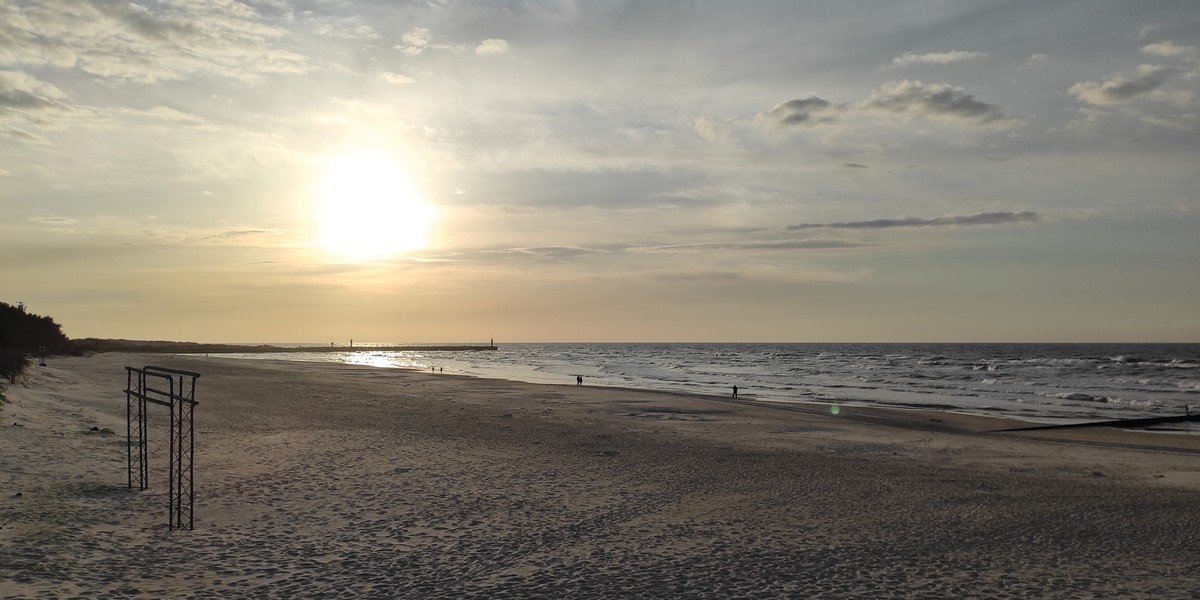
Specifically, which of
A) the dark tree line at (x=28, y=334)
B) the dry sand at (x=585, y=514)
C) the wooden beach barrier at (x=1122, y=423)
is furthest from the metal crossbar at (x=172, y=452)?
the dark tree line at (x=28, y=334)

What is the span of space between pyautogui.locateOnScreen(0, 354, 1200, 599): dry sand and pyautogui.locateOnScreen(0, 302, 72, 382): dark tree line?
36124 millimetres

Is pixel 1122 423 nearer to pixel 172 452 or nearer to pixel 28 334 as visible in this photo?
pixel 172 452

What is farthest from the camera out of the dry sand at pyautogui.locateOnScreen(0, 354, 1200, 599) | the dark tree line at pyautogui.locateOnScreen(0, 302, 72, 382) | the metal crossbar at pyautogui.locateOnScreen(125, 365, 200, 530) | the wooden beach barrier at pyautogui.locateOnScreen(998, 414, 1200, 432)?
the dark tree line at pyautogui.locateOnScreen(0, 302, 72, 382)

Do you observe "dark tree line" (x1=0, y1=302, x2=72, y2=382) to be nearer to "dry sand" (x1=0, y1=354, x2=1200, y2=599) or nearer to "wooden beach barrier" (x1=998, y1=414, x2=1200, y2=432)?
"dry sand" (x1=0, y1=354, x2=1200, y2=599)

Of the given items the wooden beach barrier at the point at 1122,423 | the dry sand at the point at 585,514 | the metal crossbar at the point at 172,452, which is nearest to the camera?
the dry sand at the point at 585,514

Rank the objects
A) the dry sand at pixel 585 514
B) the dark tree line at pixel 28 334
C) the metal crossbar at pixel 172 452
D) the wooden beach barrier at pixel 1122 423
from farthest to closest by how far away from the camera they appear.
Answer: the dark tree line at pixel 28 334
the wooden beach barrier at pixel 1122 423
the metal crossbar at pixel 172 452
the dry sand at pixel 585 514

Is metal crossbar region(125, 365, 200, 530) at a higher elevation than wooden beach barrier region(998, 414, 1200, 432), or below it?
higher

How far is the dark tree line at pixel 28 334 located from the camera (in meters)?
56.2

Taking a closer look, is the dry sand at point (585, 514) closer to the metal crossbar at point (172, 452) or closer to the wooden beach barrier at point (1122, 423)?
the metal crossbar at point (172, 452)

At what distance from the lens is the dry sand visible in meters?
10.0

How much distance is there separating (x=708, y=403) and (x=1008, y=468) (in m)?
21.1

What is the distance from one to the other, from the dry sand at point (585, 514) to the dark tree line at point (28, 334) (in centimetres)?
3612

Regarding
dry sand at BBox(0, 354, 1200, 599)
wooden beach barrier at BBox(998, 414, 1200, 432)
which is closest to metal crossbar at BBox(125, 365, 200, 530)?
dry sand at BBox(0, 354, 1200, 599)

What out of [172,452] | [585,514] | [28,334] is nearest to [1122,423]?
[585,514]
